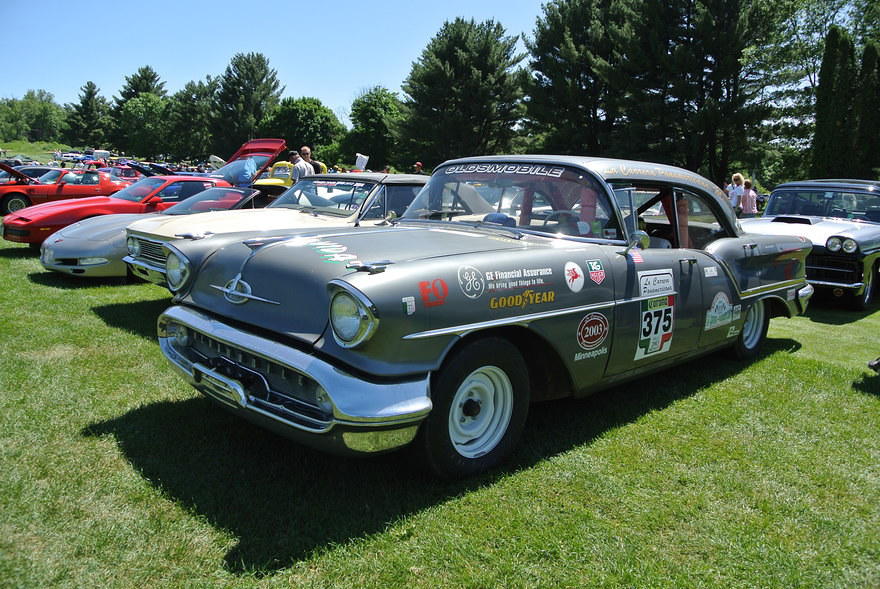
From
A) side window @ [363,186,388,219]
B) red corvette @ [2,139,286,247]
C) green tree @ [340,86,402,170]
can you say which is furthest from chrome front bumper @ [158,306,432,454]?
green tree @ [340,86,402,170]

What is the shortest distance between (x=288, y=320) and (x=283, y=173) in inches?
365

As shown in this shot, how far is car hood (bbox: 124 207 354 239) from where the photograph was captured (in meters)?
6.14

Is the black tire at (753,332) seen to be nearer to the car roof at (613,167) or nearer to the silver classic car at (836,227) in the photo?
the car roof at (613,167)

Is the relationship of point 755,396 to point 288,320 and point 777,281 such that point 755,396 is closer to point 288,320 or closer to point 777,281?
point 777,281

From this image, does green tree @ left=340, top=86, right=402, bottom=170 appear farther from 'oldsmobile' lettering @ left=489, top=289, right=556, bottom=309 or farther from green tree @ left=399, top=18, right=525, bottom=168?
'oldsmobile' lettering @ left=489, top=289, right=556, bottom=309

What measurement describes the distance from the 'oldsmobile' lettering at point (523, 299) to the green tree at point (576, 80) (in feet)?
94.6

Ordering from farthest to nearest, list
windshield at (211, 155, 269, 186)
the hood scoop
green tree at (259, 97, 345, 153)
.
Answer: green tree at (259, 97, 345, 153) → windshield at (211, 155, 269, 186) → the hood scoop

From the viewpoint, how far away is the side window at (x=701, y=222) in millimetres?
4629

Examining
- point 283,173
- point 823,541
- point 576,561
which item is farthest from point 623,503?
point 283,173

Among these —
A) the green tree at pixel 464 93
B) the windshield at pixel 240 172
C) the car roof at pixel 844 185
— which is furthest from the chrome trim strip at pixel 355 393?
the green tree at pixel 464 93

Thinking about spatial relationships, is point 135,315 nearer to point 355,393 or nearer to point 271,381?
point 271,381

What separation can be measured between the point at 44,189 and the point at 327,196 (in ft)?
39.1

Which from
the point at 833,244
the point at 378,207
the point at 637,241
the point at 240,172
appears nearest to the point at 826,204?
the point at 833,244

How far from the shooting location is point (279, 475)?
3016 mm
